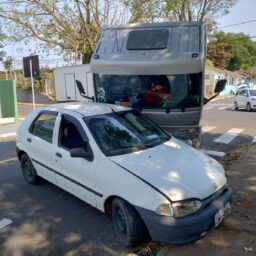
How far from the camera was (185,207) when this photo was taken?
331 cm

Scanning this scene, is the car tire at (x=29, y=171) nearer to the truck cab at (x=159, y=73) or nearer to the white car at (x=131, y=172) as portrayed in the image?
the white car at (x=131, y=172)

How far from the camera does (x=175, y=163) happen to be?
12.7 feet

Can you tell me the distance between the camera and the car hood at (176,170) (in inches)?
134

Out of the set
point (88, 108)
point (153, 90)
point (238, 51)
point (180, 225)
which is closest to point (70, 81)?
point (153, 90)

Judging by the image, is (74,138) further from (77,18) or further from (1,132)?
(77,18)

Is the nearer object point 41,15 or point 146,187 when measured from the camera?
point 146,187

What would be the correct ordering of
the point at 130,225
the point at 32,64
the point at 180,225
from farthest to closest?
the point at 32,64
the point at 130,225
the point at 180,225

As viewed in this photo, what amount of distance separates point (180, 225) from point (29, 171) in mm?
3646

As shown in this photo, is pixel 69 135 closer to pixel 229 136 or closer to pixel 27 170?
pixel 27 170

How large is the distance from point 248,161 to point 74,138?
438 cm

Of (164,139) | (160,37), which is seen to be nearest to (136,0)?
(160,37)

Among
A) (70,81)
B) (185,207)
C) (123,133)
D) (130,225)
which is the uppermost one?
(123,133)

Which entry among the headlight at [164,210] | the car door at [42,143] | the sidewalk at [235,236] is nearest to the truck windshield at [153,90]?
the car door at [42,143]

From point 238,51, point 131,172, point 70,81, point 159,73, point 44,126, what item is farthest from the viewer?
point 238,51
